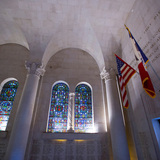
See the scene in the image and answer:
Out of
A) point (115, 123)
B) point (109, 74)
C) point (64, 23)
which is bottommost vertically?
point (115, 123)

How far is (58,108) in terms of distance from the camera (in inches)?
287

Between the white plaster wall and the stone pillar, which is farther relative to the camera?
the stone pillar

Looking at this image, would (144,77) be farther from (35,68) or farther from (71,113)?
(35,68)

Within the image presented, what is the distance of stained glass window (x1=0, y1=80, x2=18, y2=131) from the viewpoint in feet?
21.6

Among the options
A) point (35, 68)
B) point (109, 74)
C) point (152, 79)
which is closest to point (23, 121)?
point (35, 68)

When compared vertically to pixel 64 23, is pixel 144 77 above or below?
below

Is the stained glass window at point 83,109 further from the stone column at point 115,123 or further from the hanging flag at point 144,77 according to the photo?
the hanging flag at point 144,77

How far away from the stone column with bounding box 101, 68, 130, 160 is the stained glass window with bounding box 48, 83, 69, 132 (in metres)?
2.80

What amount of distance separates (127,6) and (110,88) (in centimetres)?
507

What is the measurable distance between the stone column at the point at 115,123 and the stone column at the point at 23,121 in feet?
13.9

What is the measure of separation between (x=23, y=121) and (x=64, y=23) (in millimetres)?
6529

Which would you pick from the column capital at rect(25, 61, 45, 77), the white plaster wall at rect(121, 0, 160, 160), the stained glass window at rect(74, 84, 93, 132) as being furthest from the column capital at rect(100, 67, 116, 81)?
the column capital at rect(25, 61, 45, 77)

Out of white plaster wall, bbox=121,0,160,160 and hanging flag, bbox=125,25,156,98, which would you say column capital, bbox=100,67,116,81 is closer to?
white plaster wall, bbox=121,0,160,160

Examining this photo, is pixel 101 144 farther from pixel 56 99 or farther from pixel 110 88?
pixel 56 99
